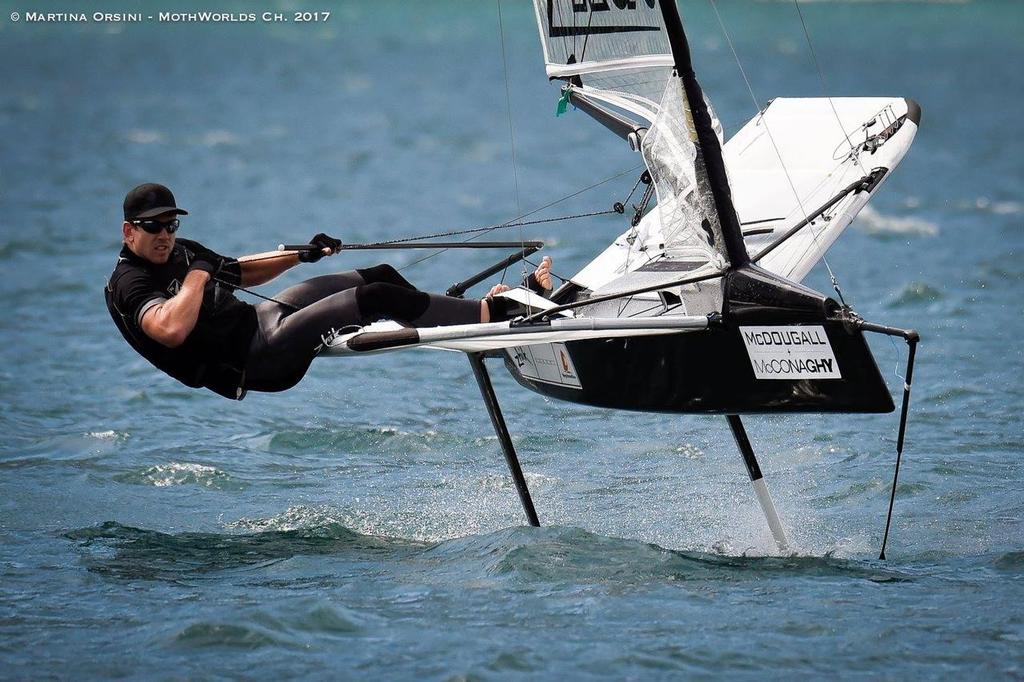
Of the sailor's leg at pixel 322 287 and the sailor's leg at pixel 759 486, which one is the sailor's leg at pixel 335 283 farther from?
the sailor's leg at pixel 759 486

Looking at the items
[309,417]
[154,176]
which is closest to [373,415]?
[309,417]

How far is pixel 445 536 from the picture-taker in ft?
18.7

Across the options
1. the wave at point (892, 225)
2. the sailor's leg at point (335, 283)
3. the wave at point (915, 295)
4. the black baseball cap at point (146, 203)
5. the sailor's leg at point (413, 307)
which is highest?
the wave at point (892, 225)

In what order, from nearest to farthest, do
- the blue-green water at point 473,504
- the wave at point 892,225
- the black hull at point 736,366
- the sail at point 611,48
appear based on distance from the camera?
the blue-green water at point 473,504 → the black hull at point 736,366 → the sail at point 611,48 → the wave at point 892,225

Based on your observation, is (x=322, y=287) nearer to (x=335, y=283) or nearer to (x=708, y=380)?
(x=335, y=283)

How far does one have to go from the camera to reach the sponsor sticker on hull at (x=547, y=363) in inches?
211

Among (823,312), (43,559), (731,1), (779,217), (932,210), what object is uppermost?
(731,1)

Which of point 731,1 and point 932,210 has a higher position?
point 731,1

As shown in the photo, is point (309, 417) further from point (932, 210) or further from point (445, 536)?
point (932, 210)

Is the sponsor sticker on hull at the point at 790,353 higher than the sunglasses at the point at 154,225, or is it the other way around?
the sunglasses at the point at 154,225

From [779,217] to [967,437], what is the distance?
5.32 feet

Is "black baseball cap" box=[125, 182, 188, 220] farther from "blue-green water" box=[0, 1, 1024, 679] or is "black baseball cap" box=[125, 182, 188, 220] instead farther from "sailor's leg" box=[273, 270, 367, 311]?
"blue-green water" box=[0, 1, 1024, 679]

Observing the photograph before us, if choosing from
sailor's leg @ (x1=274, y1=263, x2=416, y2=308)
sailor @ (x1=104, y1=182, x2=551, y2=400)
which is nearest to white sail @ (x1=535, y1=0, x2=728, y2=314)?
sailor @ (x1=104, y1=182, x2=551, y2=400)

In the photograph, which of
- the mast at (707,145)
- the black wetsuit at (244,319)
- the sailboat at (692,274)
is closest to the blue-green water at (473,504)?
the sailboat at (692,274)
